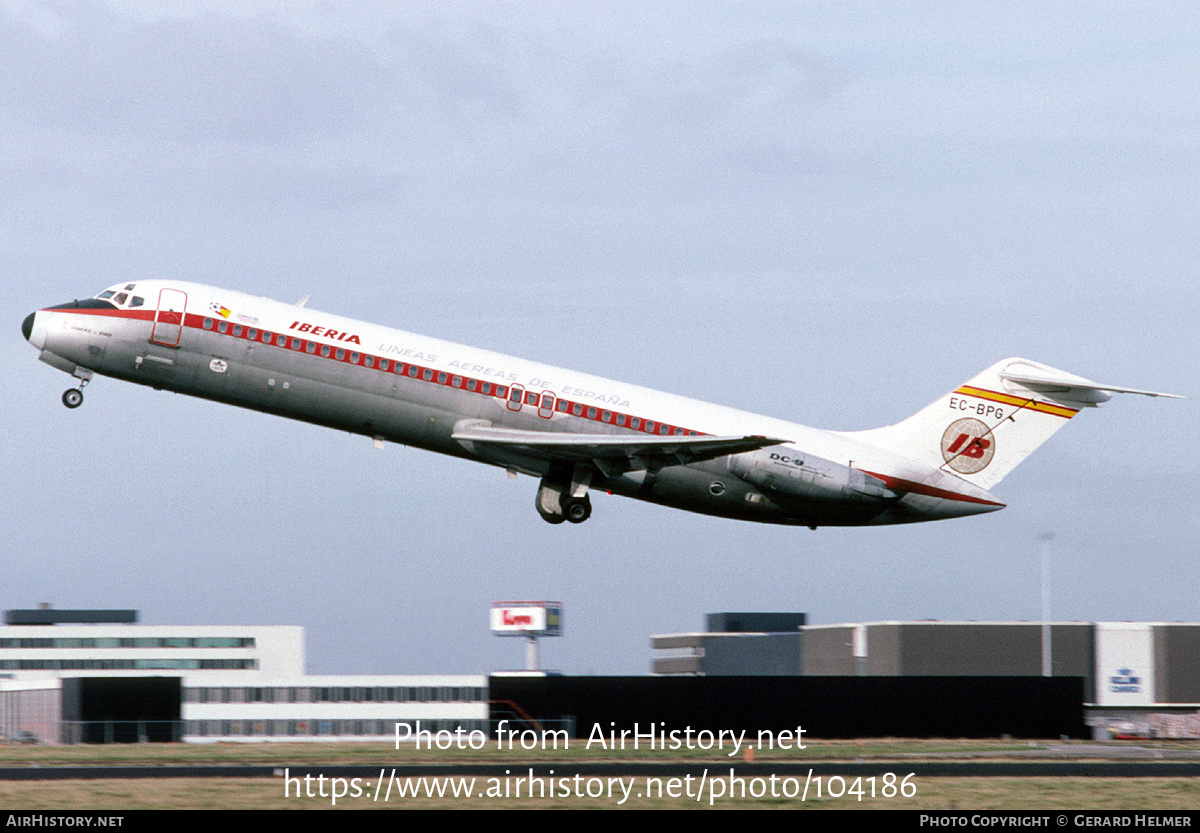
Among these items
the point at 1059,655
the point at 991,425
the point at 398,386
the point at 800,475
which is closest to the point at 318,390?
the point at 398,386

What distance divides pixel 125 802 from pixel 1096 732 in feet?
194

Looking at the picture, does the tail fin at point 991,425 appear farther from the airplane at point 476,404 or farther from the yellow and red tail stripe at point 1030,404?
the airplane at point 476,404

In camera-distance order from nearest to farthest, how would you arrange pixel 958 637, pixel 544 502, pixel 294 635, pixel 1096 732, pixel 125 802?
pixel 125 802 < pixel 544 502 < pixel 1096 732 < pixel 958 637 < pixel 294 635

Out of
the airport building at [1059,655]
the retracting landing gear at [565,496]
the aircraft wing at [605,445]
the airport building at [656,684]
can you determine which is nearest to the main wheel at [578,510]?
the retracting landing gear at [565,496]

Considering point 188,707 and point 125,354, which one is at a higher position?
point 125,354

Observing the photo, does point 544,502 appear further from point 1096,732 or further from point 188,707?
point 188,707

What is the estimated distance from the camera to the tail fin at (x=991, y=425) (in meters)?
48.1

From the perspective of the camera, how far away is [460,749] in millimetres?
51062

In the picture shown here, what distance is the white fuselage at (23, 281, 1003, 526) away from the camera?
1650 inches

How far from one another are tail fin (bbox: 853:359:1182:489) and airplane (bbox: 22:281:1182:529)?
4.54 ft

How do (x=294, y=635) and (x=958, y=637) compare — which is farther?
(x=294, y=635)

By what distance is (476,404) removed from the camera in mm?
42625

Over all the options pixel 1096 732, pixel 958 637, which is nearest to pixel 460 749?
pixel 1096 732

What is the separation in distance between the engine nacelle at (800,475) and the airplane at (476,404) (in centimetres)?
4
